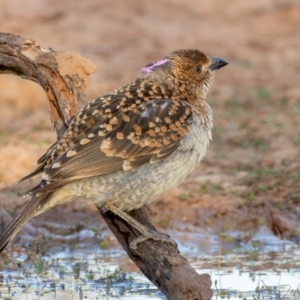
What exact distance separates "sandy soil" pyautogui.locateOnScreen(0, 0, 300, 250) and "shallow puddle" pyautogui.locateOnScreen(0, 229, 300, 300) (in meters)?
0.45

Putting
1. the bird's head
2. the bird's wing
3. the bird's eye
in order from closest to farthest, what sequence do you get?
the bird's wing < the bird's head < the bird's eye

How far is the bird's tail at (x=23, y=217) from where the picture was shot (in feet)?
19.4

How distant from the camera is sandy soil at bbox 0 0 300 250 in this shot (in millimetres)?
9391

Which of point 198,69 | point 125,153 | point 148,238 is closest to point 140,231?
point 148,238

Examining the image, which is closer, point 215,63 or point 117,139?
point 117,139

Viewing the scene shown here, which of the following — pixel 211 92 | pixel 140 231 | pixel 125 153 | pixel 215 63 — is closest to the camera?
pixel 140 231

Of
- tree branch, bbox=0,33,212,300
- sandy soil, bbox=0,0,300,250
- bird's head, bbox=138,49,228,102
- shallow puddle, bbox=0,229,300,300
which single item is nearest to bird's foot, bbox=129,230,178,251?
tree branch, bbox=0,33,212,300

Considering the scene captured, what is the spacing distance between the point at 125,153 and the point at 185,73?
1067 millimetres

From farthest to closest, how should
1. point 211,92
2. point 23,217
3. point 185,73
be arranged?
point 211,92
point 185,73
point 23,217

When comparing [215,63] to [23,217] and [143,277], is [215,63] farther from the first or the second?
[23,217]

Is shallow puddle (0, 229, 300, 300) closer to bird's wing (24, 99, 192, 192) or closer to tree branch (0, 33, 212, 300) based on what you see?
tree branch (0, 33, 212, 300)

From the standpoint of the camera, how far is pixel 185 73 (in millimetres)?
7020

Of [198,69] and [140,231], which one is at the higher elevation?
[198,69]

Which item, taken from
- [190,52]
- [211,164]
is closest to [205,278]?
[190,52]
